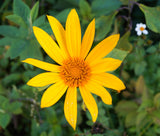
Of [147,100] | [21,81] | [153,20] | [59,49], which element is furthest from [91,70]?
[21,81]

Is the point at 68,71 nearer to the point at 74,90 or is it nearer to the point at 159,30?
the point at 74,90

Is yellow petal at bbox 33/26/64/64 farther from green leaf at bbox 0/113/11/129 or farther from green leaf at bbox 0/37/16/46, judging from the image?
green leaf at bbox 0/113/11/129

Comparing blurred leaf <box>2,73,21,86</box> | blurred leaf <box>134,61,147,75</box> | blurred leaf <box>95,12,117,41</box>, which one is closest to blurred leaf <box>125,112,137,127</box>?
blurred leaf <box>134,61,147,75</box>

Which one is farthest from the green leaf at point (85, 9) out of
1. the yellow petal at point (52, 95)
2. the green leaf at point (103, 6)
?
the yellow petal at point (52, 95)

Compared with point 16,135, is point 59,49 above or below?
above

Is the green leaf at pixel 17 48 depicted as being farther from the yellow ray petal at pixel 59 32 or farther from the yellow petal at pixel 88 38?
the yellow petal at pixel 88 38

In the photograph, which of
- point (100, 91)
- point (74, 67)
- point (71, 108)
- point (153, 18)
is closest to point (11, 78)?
point (74, 67)

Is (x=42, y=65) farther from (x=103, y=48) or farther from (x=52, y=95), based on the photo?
Result: (x=103, y=48)
